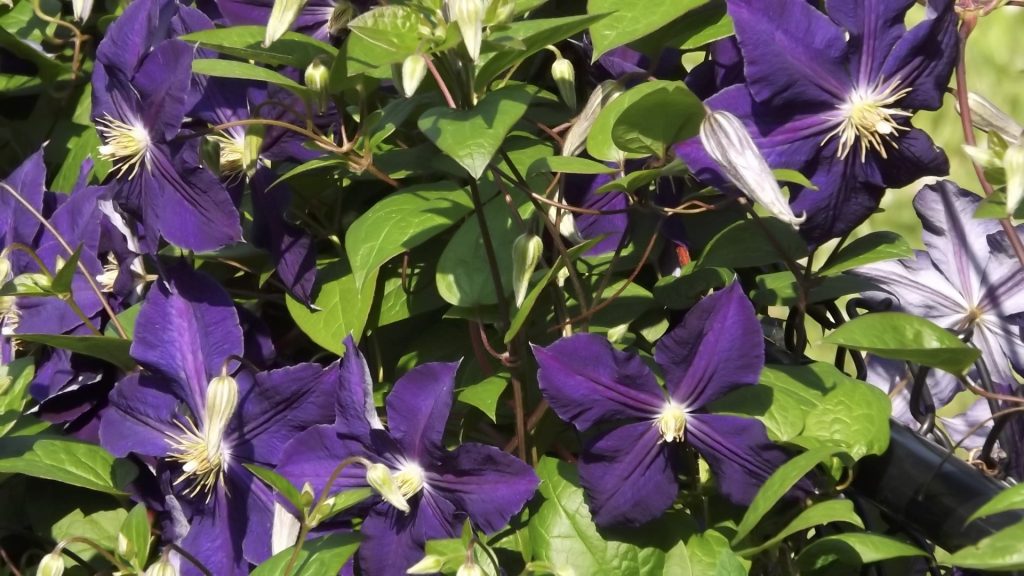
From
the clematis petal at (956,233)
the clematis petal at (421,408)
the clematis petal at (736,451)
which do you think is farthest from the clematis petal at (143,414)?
the clematis petal at (956,233)

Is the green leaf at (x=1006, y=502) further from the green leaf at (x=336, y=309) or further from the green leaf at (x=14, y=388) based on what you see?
the green leaf at (x=14, y=388)

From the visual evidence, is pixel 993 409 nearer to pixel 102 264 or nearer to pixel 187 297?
pixel 187 297

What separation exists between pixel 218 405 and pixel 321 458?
0.29ft

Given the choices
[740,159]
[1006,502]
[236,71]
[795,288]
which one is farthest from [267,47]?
[1006,502]

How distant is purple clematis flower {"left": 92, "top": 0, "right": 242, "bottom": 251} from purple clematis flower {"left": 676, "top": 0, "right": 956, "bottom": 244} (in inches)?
15.3

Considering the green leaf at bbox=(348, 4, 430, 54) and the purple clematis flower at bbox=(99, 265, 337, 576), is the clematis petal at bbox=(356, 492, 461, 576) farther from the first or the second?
the green leaf at bbox=(348, 4, 430, 54)

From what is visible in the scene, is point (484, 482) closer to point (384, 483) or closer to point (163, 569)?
point (384, 483)

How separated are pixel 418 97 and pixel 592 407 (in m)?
0.27

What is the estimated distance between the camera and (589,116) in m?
0.86

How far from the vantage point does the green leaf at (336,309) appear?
0.91 metres

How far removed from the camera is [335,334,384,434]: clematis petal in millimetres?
838

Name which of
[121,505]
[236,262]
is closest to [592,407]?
[236,262]

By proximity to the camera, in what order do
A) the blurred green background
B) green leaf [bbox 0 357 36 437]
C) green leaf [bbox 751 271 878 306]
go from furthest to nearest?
the blurred green background
green leaf [bbox 0 357 36 437]
green leaf [bbox 751 271 878 306]

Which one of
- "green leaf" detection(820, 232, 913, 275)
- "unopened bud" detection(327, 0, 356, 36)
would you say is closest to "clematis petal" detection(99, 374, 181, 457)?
"unopened bud" detection(327, 0, 356, 36)
